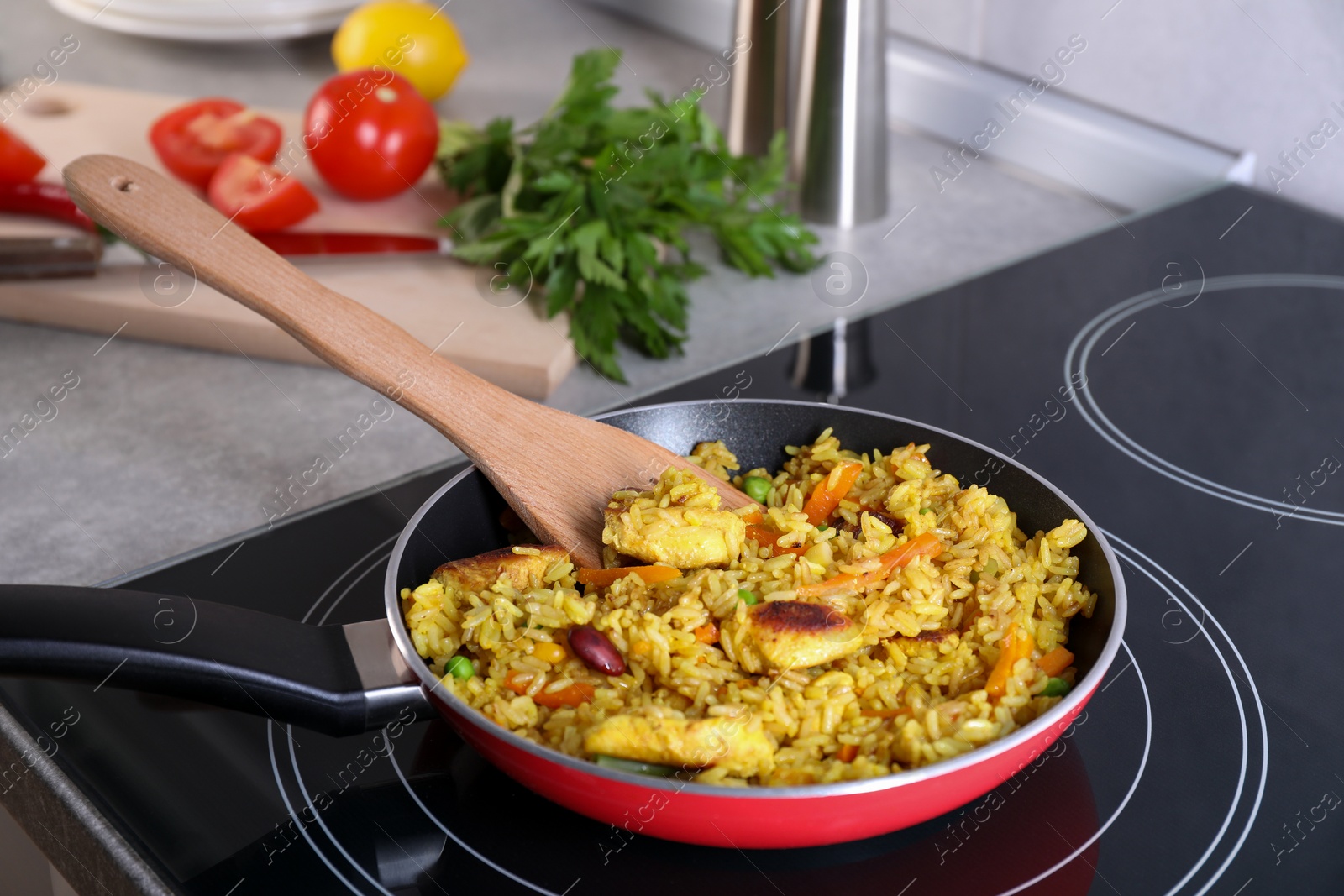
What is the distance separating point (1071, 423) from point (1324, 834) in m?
0.59

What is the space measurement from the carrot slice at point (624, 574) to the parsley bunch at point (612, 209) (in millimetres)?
509

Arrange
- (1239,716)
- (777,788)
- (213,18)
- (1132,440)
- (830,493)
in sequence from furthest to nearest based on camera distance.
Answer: (213,18) → (1132,440) → (830,493) → (1239,716) → (777,788)

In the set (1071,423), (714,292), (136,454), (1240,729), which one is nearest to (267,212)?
(136,454)

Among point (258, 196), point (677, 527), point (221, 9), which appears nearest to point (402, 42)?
point (221, 9)

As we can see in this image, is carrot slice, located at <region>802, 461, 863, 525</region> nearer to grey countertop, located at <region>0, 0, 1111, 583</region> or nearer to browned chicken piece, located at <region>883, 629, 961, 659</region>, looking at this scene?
browned chicken piece, located at <region>883, 629, 961, 659</region>

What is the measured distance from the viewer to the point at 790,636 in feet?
2.77

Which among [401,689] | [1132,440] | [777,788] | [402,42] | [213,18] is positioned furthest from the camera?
[213,18]

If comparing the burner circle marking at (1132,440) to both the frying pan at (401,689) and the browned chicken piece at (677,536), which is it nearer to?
the frying pan at (401,689)

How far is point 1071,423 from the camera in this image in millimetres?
1353

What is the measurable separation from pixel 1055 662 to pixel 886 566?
0.14 m

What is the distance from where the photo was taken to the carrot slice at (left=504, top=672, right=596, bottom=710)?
86 cm

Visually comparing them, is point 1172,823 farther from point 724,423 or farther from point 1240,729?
point 724,423

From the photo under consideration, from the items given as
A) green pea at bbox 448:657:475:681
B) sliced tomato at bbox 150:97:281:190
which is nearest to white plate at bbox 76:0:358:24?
sliced tomato at bbox 150:97:281:190

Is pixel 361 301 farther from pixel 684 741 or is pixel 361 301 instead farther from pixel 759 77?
pixel 684 741
